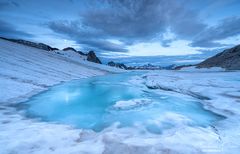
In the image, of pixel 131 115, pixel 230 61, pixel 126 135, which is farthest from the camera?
pixel 230 61

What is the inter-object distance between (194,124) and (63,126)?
183 inches

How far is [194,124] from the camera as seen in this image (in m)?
6.82

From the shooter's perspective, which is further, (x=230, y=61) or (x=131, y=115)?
(x=230, y=61)

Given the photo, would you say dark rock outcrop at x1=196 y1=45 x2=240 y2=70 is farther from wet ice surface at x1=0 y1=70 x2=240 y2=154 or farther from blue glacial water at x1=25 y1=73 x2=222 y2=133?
wet ice surface at x1=0 y1=70 x2=240 y2=154

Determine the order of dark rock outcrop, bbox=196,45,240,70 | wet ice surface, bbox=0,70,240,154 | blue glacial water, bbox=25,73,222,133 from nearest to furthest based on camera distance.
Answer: wet ice surface, bbox=0,70,240,154
blue glacial water, bbox=25,73,222,133
dark rock outcrop, bbox=196,45,240,70

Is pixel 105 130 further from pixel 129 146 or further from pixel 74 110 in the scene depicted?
pixel 74 110

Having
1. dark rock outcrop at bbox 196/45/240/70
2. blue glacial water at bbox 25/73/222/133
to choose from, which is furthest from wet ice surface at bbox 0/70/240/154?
dark rock outcrop at bbox 196/45/240/70

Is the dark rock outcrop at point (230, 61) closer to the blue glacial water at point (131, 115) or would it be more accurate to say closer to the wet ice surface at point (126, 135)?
the blue glacial water at point (131, 115)

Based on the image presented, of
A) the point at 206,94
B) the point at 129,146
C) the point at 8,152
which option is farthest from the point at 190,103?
the point at 8,152

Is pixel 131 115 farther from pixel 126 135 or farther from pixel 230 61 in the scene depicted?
pixel 230 61

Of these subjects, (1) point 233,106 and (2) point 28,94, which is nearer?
(1) point 233,106

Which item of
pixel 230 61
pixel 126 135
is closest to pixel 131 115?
pixel 126 135

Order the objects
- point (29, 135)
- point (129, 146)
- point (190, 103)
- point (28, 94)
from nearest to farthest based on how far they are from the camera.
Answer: point (129, 146) → point (29, 135) → point (190, 103) → point (28, 94)

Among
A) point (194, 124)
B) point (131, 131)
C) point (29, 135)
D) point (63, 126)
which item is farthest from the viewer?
point (194, 124)
